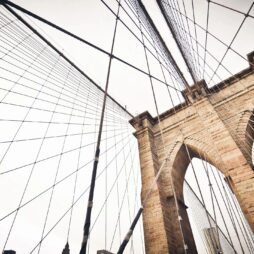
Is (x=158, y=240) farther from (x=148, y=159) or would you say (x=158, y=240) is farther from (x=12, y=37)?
(x=12, y=37)

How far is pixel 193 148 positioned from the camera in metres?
6.60

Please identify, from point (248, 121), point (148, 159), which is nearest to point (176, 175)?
point (148, 159)

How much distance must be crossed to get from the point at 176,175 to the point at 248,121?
263cm

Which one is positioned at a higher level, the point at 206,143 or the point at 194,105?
the point at 194,105

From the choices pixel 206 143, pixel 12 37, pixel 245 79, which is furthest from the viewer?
pixel 245 79

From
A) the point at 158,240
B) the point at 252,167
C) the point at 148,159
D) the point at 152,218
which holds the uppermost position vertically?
the point at 148,159

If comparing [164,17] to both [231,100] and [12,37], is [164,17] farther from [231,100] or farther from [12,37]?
[12,37]

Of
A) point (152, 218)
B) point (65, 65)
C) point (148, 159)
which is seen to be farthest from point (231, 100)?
point (65, 65)

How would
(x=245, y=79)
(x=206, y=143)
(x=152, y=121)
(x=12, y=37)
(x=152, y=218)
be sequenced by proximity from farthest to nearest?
1. (x=152, y=121)
2. (x=245, y=79)
3. (x=206, y=143)
4. (x=152, y=218)
5. (x=12, y=37)

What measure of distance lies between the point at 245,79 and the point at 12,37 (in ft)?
22.1

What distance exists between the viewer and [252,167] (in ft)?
15.3

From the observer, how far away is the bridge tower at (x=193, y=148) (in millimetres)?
4707

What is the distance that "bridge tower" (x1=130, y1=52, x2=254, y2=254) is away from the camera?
471 centimetres

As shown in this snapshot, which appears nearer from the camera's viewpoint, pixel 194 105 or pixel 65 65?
pixel 65 65
